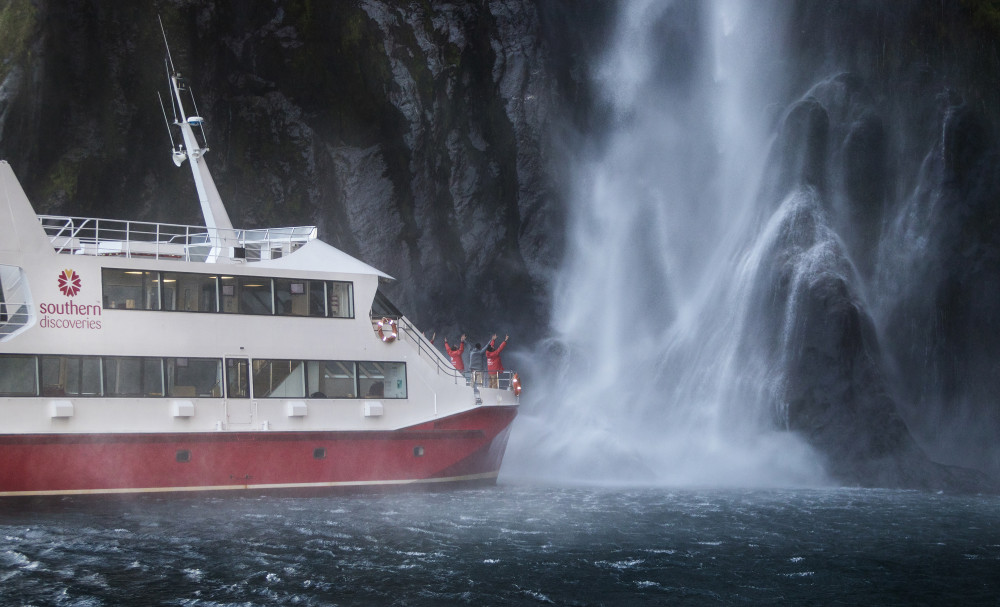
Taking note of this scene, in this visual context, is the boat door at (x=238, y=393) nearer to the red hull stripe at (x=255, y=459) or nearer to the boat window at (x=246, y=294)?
the red hull stripe at (x=255, y=459)

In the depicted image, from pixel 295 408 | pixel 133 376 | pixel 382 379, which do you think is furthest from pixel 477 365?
pixel 133 376

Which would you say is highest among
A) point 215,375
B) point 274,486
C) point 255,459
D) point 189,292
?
point 189,292

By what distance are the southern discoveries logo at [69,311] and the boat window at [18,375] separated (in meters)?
0.79

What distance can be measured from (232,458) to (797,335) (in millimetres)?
16201

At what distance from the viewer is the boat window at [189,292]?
21000 millimetres

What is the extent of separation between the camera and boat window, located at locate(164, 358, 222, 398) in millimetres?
20703

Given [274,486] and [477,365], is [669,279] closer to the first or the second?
[477,365]

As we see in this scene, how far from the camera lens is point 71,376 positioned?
19.8 m

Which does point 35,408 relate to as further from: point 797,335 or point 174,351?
point 797,335

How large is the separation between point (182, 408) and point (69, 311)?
2.87 m

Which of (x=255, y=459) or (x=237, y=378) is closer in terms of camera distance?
(x=255, y=459)

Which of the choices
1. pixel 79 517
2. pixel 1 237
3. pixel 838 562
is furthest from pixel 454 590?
pixel 1 237

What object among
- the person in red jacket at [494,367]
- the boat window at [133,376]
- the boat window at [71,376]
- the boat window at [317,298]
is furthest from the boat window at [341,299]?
the boat window at [71,376]

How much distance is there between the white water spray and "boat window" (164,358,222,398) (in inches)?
394
